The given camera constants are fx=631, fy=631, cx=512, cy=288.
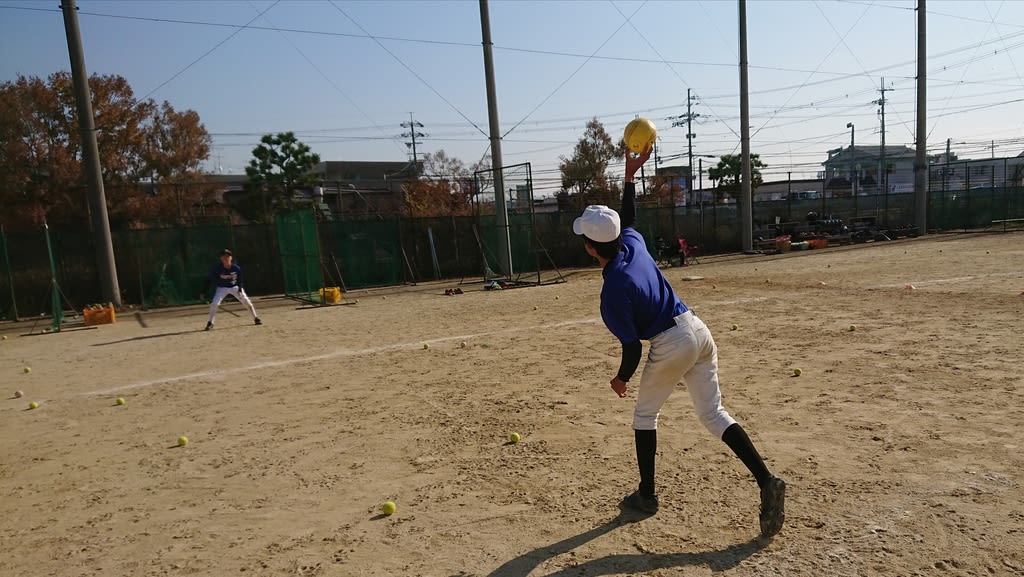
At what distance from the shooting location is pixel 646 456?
3801 millimetres

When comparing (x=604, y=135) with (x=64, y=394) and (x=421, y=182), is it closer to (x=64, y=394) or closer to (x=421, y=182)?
(x=421, y=182)

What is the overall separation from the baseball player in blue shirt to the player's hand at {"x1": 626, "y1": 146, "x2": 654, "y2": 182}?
2.10ft

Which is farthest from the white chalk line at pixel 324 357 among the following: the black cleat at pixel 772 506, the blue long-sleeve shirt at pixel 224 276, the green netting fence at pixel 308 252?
the green netting fence at pixel 308 252

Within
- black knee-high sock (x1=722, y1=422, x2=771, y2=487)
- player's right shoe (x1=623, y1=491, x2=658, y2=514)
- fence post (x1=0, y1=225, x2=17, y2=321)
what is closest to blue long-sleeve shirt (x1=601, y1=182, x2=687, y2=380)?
black knee-high sock (x1=722, y1=422, x2=771, y2=487)

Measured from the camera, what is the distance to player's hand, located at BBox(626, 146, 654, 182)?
167 inches

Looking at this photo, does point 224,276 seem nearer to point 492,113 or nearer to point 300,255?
point 300,255

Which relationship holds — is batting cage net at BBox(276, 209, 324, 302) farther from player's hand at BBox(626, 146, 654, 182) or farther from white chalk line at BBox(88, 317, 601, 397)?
player's hand at BBox(626, 146, 654, 182)

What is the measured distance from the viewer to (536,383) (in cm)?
720

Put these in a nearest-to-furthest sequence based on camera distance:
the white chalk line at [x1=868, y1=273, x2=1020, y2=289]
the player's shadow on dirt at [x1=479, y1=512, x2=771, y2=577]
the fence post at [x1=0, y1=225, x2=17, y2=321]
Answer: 1. the player's shadow on dirt at [x1=479, y1=512, x2=771, y2=577]
2. the white chalk line at [x1=868, y1=273, x2=1020, y2=289]
3. the fence post at [x1=0, y1=225, x2=17, y2=321]

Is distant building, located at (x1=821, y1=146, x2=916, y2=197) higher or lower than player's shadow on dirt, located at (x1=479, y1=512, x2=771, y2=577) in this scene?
higher

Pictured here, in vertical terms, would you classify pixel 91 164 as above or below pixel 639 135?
above

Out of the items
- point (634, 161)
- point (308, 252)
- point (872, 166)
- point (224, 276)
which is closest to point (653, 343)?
point (634, 161)

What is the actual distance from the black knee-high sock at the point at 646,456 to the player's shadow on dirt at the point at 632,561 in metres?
0.52

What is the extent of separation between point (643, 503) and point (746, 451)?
0.72 meters
